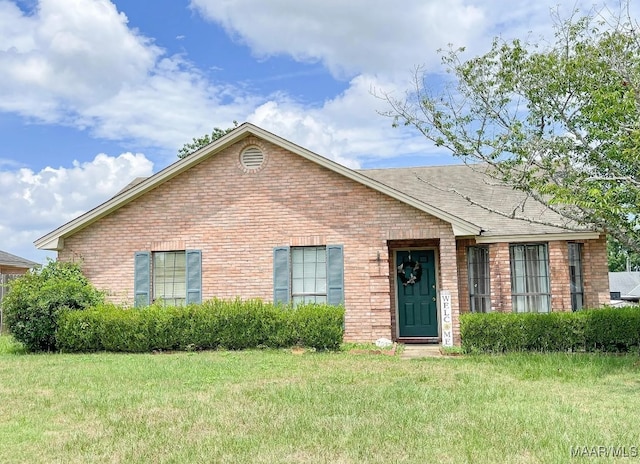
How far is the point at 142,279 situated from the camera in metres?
14.2

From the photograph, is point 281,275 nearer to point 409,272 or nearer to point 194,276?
point 194,276

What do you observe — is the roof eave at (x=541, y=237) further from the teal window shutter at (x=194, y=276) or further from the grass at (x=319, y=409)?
the teal window shutter at (x=194, y=276)

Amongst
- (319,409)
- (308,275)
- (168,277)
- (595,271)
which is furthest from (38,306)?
(595,271)

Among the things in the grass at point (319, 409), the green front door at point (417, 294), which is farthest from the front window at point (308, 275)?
the grass at point (319, 409)

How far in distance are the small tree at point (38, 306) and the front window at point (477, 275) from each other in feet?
30.0

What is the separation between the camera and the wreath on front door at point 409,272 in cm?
1480

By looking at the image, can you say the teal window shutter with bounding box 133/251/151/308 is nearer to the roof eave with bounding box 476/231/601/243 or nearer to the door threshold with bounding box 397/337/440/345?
the door threshold with bounding box 397/337/440/345

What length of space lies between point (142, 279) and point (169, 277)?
2.10 feet

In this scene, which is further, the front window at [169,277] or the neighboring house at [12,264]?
the neighboring house at [12,264]

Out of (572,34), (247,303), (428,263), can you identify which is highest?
(572,34)

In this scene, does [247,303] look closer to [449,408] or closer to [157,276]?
[157,276]

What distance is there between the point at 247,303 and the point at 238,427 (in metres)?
6.47

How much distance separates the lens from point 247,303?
1257 cm

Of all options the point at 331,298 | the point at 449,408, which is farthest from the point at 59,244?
the point at 449,408
